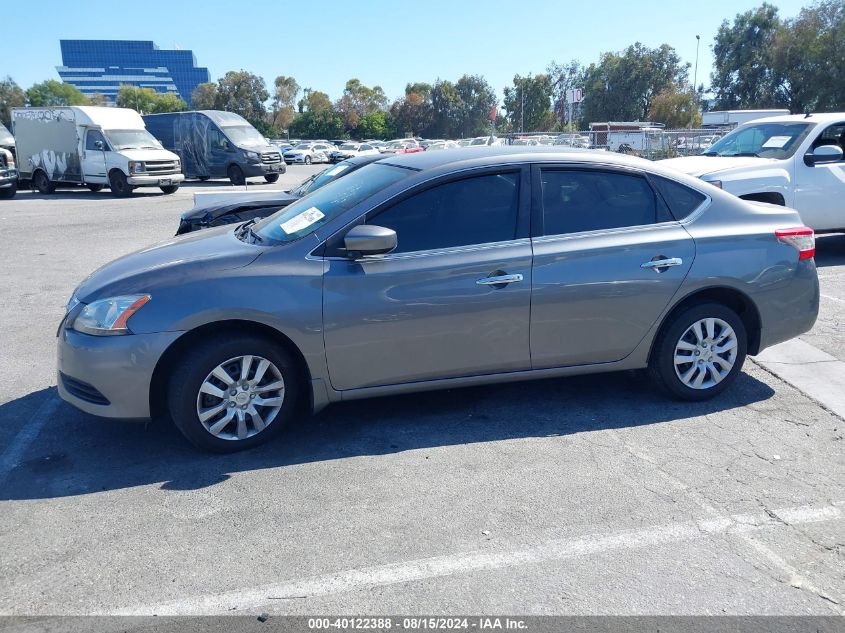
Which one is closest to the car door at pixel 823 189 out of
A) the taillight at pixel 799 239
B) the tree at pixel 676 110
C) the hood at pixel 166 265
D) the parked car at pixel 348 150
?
the taillight at pixel 799 239

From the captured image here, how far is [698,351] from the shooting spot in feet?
16.6

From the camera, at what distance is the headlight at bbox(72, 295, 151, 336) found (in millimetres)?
4184

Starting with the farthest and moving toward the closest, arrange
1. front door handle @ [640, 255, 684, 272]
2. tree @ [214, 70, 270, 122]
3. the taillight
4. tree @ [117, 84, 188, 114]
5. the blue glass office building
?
the blue glass office building, tree @ [117, 84, 188, 114], tree @ [214, 70, 270, 122], the taillight, front door handle @ [640, 255, 684, 272]

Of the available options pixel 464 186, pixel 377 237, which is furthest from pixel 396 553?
pixel 464 186

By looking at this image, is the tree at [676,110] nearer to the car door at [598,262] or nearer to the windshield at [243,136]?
the windshield at [243,136]

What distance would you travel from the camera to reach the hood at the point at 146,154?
22266mm

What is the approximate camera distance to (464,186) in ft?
15.6

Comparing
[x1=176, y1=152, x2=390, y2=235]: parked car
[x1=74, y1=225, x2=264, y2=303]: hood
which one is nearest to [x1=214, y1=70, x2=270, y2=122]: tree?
[x1=176, y1=152, x2=390, y2=235]: parked car

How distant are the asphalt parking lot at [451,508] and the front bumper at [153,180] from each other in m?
18.0

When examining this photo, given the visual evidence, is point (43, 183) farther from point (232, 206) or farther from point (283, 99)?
point (283, 99)

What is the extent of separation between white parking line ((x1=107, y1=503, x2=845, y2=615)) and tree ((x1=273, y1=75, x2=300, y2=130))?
83.0 meters

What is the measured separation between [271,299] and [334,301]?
0.37 metres

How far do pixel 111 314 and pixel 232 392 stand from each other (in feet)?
2.66

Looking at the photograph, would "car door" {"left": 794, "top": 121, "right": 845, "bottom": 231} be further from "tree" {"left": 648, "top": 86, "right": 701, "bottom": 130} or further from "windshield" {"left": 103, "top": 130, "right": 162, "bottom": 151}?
"tree" {"left": 648, "top": 86, "right": 701, "bottom": 130}
